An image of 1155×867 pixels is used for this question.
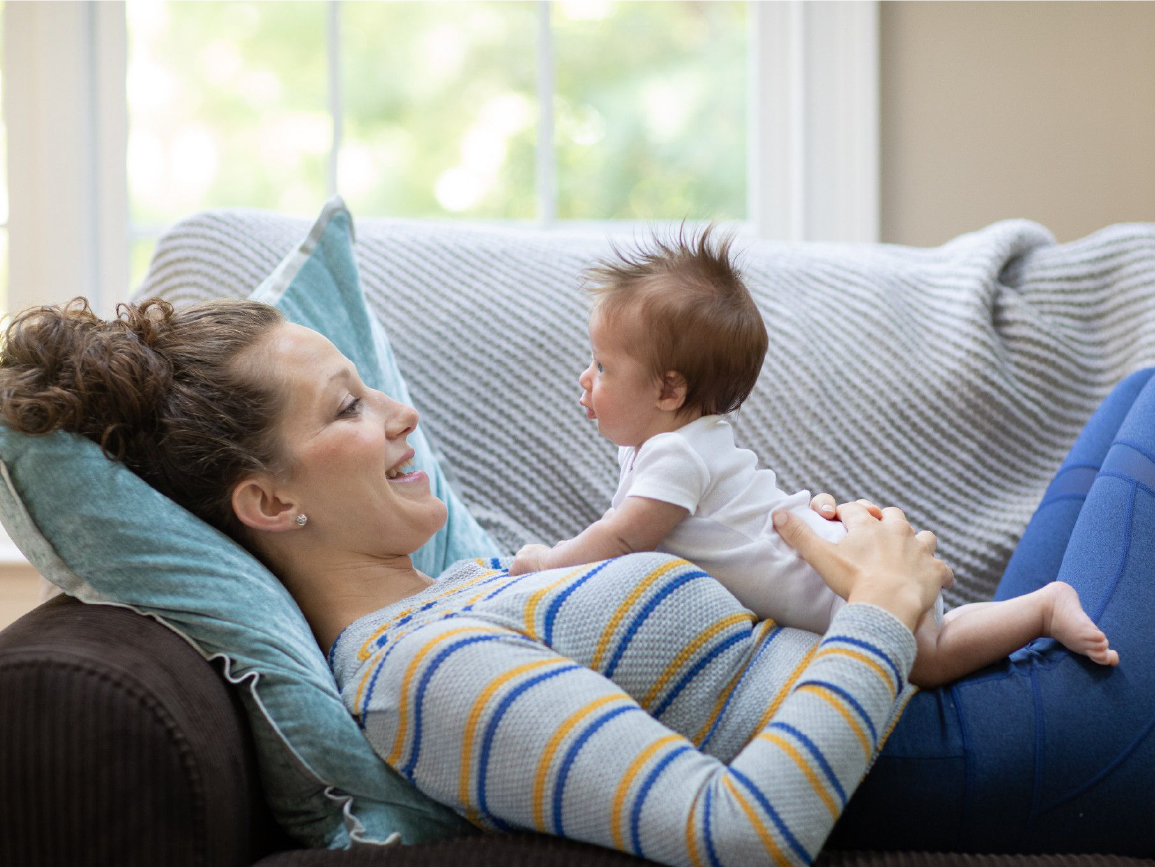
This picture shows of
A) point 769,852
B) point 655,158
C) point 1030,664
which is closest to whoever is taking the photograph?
point 769,852

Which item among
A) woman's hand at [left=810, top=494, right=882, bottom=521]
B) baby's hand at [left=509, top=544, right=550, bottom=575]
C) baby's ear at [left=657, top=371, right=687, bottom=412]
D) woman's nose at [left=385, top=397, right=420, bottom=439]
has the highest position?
baby's ear at [left=657, top=371, right=687, bottom=412]

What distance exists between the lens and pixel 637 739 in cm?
83

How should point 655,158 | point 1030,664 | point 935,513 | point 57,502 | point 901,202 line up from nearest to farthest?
point 57,502 < point 1030,664 < point 935,513 < point 901,202 < point 655,158

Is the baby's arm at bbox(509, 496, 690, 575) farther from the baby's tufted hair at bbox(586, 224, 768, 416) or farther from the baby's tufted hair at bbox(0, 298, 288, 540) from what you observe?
the baby's tufted hair at bbox(0, 298, 288, 540)

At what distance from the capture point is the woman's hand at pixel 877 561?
96 centimetres

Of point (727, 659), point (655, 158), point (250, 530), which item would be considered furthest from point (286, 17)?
point (727, 659)

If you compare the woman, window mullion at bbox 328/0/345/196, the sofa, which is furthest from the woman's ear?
window mullion at bbox 328/0/345/196

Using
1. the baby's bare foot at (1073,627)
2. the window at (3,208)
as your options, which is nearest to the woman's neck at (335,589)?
the baby's bare foot at (1073,627)

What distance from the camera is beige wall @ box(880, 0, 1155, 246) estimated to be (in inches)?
91.7

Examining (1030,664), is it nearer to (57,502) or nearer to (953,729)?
(953,729)

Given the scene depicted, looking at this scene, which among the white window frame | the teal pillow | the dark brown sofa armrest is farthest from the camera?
the white window frame

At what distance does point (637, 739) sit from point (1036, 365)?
113cm

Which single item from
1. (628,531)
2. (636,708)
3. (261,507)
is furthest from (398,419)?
(636,708)

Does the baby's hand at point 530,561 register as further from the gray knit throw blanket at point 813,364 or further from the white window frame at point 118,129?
the white window frame at point 118,129
